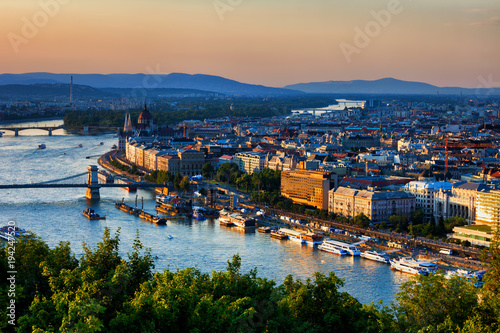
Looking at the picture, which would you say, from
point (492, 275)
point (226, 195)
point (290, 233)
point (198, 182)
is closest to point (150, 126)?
point (198, 182)

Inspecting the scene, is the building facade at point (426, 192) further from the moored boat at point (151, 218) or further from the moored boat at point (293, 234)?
the moored boat at point (151, 218)

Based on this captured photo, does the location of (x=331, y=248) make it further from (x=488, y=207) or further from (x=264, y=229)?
(x=488, y=207)

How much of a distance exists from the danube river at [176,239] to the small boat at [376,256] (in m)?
0.14

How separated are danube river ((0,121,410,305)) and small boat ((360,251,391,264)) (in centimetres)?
14

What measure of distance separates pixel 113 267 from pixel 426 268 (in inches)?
254

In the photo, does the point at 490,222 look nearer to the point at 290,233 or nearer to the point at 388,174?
the point at 290,233

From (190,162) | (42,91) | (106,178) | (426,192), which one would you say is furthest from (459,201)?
(42,91)

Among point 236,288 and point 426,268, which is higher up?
point 236,288

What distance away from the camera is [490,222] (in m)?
14.8

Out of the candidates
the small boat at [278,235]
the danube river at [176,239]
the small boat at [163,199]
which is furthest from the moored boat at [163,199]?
the small boat at [278,235]

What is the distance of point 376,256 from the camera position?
1305cm

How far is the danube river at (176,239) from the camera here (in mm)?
11609

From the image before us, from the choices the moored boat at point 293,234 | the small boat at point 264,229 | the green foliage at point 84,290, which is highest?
the green foliage at point 84,290

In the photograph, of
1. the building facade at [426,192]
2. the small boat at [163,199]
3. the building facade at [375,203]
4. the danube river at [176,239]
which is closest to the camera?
the danube river at [176,239]
